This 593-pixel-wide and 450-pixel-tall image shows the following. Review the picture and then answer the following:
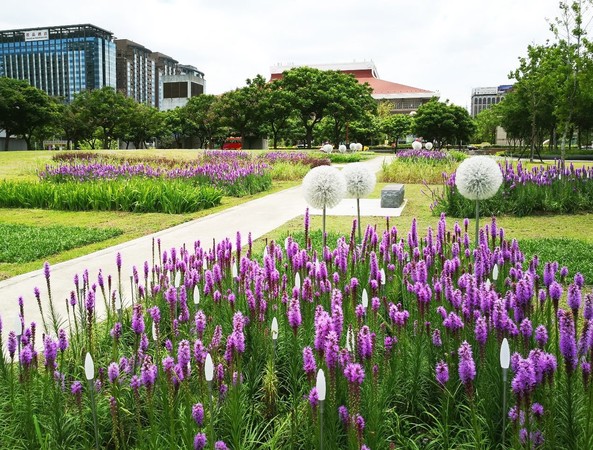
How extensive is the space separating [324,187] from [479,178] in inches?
61.8

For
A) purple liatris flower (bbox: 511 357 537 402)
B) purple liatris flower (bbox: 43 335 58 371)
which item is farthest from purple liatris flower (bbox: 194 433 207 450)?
purple liatris flower (bbox: 511 357 537 402)

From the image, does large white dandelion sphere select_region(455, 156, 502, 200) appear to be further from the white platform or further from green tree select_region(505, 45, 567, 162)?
green tree select_region(505, 45, 567, 162)

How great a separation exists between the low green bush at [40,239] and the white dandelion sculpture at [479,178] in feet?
19.0

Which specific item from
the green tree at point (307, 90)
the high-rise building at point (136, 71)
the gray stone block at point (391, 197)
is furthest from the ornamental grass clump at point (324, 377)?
the high-rise building at point (136, 71)

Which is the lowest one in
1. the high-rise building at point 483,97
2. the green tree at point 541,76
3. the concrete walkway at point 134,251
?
the concrete walkway at point 134,251

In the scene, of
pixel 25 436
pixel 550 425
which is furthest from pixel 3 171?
pixel 550 425

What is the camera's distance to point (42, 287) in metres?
5.80

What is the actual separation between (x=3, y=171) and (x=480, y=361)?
2681cm

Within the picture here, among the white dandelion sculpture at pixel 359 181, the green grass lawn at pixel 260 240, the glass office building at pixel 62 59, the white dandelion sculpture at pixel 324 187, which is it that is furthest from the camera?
the glass office building at pixel 62 59

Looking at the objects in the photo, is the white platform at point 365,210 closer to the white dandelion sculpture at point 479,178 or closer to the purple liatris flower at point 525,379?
the white dandelion sculpture at point 479,178

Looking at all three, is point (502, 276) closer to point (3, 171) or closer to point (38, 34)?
point (3, 171)

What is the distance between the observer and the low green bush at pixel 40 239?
25.4 ft

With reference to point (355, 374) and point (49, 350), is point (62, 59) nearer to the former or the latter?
point (49, 350)

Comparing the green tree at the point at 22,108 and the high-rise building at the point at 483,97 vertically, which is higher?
the high-rise building at the point at 483,97
